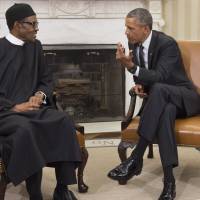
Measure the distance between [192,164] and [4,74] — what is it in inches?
67.2

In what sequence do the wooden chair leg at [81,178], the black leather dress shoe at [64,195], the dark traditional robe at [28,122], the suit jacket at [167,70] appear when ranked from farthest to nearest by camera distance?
the suit jacket at [167,70] < the wooden chair leg at [81,178] < the black leather dress shoe at [64,195] < the dark traditional robe at [28,122]

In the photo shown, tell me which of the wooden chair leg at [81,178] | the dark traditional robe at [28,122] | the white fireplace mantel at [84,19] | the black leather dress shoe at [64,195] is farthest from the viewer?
the white fireplace mantel at [84,19]

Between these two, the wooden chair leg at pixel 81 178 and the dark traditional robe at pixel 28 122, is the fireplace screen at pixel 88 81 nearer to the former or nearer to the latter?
the dark traditional robe at pixel 28 122

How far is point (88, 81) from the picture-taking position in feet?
16.1

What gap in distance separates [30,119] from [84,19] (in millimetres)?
2309

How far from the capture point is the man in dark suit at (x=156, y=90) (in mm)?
2771

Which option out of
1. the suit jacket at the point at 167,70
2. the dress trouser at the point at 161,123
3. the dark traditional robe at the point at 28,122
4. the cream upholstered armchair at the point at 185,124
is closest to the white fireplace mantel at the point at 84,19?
the cream upholstered armchair at the point at 185,124

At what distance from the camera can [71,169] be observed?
2.63 meters

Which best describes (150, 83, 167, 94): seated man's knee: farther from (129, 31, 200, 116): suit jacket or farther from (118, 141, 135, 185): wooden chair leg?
(118, 141, 135, 185): wooden chair leg

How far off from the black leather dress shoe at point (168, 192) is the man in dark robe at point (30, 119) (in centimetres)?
55

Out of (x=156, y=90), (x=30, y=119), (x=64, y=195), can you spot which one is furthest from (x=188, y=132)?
(x=30, y=119)

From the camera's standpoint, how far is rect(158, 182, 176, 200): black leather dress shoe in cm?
276

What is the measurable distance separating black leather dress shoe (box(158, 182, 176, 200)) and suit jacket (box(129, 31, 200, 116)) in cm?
52

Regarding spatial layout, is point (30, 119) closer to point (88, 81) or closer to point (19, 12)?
point (19, 12)
